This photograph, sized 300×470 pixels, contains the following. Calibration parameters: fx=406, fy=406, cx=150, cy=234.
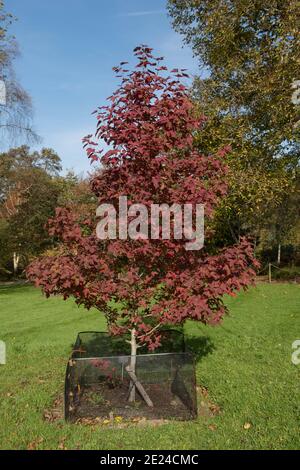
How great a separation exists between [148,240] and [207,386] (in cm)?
233

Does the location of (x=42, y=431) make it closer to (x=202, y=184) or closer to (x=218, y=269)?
(x=218, y=269)

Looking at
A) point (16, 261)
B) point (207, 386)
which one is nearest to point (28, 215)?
point (16, 261)

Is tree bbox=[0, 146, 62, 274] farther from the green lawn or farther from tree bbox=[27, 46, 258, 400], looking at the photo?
tree bbox=[27, 46, 258, 400]

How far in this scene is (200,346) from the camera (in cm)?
752

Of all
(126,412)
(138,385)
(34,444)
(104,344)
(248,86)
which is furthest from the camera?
(248,86)

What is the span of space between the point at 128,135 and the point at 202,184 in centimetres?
109

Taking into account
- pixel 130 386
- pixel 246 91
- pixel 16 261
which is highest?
pixel 246 91

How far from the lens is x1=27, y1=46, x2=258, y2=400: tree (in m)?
4.77

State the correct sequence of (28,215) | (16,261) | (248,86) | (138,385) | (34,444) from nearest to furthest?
(34,444)
(138,385)
(248,86)
(28,215)
(16,261)

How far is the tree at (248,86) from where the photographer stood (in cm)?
1118

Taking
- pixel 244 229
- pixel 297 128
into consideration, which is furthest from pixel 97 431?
pixel 244 229

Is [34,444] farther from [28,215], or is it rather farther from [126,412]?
[28,215]

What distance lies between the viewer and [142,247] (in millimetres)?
4668

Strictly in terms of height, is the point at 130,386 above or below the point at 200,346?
above
